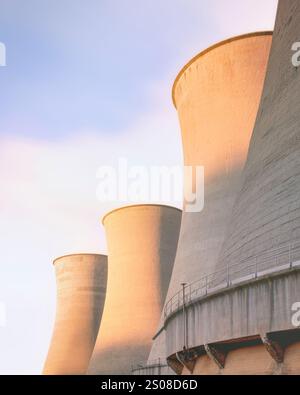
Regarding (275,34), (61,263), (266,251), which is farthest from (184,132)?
(61,263)

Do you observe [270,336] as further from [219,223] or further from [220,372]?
[219,223]

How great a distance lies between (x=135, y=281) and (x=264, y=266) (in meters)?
15.5

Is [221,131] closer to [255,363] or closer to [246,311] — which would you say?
[246,311]

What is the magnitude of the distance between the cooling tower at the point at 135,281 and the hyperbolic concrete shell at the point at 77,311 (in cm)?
730

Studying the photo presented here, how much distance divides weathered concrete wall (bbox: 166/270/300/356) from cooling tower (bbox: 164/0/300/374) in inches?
0.6

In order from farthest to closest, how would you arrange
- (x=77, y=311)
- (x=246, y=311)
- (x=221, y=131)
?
(x=77, y=311) → (x=221, y=131) → (x=246, y=311)

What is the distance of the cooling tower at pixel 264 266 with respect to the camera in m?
8.80

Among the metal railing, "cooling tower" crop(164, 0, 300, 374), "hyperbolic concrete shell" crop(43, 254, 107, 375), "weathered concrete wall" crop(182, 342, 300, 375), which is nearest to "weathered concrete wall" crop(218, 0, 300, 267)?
"cooling tower" crop(164, 0, 300, 374)

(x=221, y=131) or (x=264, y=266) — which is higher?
(x=221, y=131)

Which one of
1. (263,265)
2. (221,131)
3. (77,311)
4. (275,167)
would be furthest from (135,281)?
(263,265)

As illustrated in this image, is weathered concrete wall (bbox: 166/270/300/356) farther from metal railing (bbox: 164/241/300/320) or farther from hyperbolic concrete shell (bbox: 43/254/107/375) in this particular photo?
hyperbolic concrete shell (bbox: 43/254/107/375)

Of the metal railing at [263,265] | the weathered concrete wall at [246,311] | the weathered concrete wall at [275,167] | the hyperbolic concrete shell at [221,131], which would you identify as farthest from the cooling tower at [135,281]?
the metal railing at [263,265]

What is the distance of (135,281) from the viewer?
25.0 m

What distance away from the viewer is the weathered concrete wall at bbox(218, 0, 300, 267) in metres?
9.84
